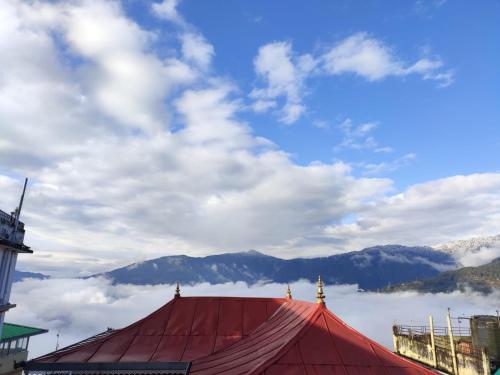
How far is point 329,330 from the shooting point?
15227 millimetres

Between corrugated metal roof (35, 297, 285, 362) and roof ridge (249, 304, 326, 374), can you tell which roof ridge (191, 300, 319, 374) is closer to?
roof ridge (249, 304, 326, 374)

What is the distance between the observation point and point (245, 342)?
19312 mm

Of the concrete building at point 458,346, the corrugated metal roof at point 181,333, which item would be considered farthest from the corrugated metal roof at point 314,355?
the concrete building at point 458,346

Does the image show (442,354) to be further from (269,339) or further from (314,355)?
(314,355)

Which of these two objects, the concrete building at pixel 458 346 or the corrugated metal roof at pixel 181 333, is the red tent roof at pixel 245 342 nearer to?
the corrugated metal roof at pixel 181 333

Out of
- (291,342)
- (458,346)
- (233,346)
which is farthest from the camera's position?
(458,346)

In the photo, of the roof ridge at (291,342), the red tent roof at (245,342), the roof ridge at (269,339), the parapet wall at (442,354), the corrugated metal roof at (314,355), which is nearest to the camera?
the roof ridge at (291,342)

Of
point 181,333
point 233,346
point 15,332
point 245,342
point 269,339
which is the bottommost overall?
point 15,332

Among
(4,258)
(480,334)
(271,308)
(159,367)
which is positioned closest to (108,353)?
(159,367)

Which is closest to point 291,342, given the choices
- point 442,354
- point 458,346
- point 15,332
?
point 442,354

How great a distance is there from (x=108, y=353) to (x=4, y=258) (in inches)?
465

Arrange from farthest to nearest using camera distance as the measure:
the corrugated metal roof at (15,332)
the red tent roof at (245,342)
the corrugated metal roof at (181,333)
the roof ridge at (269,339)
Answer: the corrugated metal roof at (15,332)
the corrugated metal roof at (181,333)
the roof ridge at (269,339)
the red tent roof at (245,342)

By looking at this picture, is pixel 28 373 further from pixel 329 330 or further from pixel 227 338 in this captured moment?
pixel 329 330

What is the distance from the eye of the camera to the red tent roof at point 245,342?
13.5 meters
